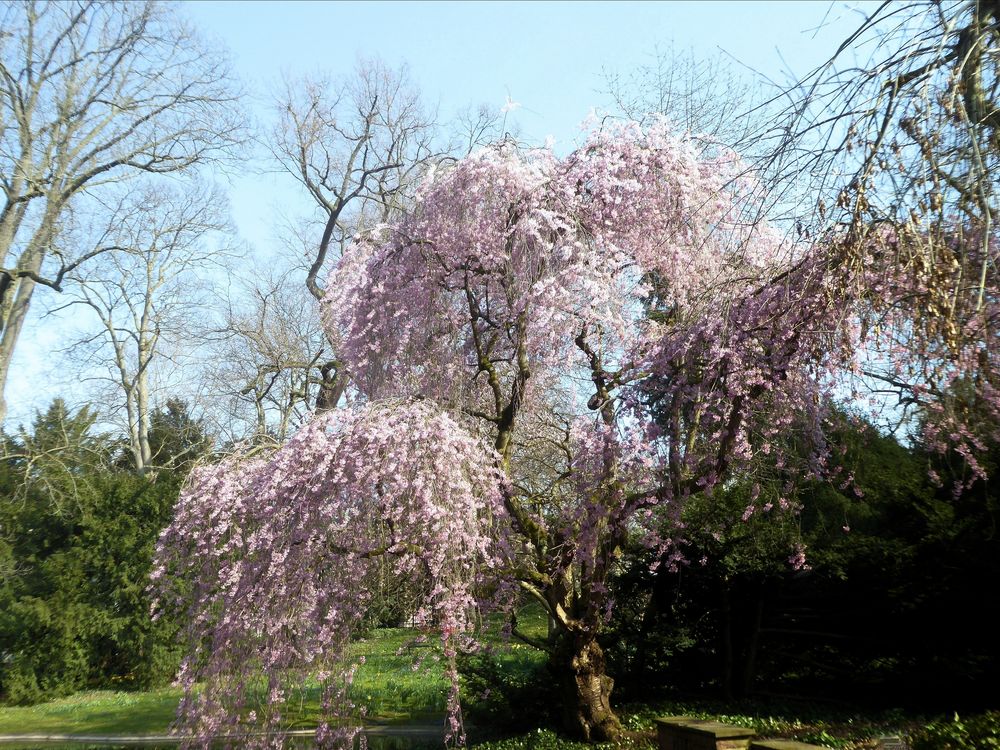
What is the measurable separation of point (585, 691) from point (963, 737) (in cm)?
413

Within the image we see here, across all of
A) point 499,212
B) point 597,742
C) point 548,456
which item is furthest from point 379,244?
point 597,742

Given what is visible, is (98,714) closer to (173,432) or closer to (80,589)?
(80,589)

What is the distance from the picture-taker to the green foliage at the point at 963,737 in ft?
12.5

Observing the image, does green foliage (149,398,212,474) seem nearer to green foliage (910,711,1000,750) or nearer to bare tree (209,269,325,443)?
bare tree (209,269,325,443)

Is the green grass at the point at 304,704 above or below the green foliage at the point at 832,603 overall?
below

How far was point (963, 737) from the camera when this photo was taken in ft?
12.8

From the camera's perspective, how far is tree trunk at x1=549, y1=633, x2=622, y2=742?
751cm

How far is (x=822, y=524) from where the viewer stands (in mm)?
10352

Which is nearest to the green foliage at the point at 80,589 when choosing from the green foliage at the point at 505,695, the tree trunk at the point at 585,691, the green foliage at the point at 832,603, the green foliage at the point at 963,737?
the green foliage at the point at 505,695

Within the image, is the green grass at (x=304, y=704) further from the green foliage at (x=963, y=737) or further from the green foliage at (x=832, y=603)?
the green foliage at (x=963, y=737)

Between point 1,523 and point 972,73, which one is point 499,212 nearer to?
point 972,73

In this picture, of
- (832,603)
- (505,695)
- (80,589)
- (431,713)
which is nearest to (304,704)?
(431,713)

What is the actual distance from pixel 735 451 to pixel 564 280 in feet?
6.81

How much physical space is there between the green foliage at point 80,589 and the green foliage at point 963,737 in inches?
604
